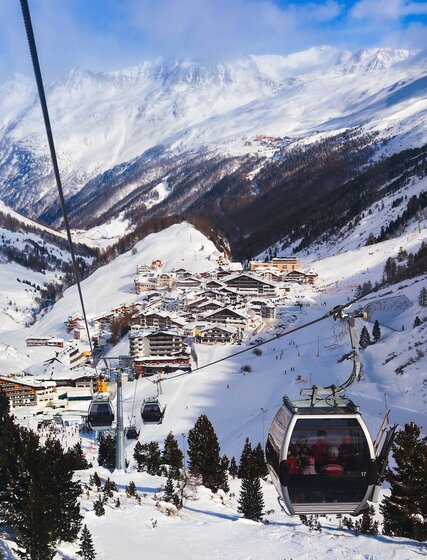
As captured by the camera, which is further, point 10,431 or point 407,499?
point 10,431

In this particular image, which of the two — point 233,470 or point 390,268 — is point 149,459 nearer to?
point 233,470

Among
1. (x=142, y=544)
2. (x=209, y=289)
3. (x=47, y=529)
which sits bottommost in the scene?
(x=142, y=544)

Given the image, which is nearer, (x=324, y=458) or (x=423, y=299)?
(x=324, y=458)

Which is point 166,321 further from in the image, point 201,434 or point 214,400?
point 201,434

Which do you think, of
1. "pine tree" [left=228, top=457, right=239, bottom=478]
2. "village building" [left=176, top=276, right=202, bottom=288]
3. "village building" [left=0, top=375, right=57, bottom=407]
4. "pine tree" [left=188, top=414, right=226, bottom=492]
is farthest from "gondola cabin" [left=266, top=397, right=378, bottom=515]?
"village building" [left=176, top=276, right=202, bottom=288]

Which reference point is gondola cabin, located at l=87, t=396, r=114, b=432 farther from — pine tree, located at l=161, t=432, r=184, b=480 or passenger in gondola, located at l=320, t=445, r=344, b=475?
passenger in gondola, located at l=320, t=445, r=344, b=475

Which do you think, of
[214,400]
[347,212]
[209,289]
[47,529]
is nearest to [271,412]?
[214,400]

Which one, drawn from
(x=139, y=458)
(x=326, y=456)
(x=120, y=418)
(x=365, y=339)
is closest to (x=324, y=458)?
(x=326, y=456)
